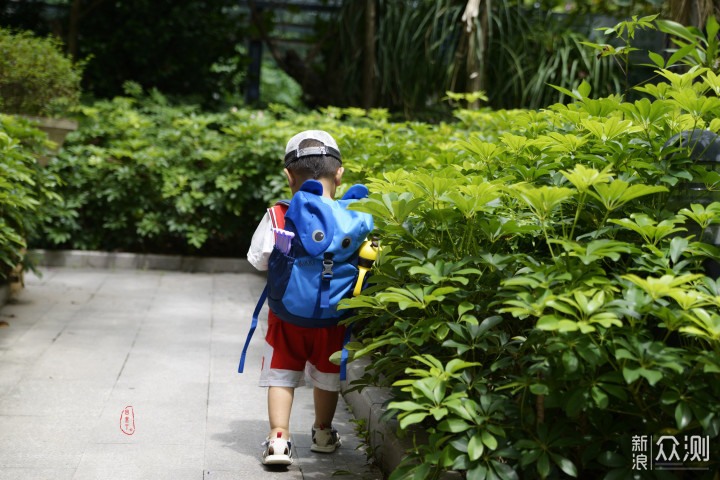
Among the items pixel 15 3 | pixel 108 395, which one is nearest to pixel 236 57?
pixel 15 3

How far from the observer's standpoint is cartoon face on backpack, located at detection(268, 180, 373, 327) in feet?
9.48

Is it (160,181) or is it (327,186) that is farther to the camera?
(160,181)

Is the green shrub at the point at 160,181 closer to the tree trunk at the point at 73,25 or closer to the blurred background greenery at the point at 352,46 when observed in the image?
the blurred background greenery at the point at 352,46

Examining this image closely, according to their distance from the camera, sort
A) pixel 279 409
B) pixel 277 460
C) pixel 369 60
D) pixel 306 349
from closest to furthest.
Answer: pixel 277 460, pixel 279 409, pixel 306 349, pixel 369 60

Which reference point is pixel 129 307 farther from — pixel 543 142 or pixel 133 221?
pixel 543 142

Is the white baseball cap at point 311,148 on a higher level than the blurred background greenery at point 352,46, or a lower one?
lower

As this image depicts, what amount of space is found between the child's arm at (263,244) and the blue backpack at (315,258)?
32mm

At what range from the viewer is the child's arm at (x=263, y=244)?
9.69ft

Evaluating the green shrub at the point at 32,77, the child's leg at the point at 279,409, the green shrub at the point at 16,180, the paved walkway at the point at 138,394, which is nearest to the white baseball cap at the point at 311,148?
the child's leg at the point at 279,409

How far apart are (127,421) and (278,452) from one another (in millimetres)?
912

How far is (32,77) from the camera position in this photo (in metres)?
6.11

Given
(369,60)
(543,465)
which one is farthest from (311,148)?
(369,60)

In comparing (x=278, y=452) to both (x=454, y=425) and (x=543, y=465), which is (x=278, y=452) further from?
(x=543, y=465)

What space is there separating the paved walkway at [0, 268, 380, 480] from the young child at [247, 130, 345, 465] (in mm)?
209
